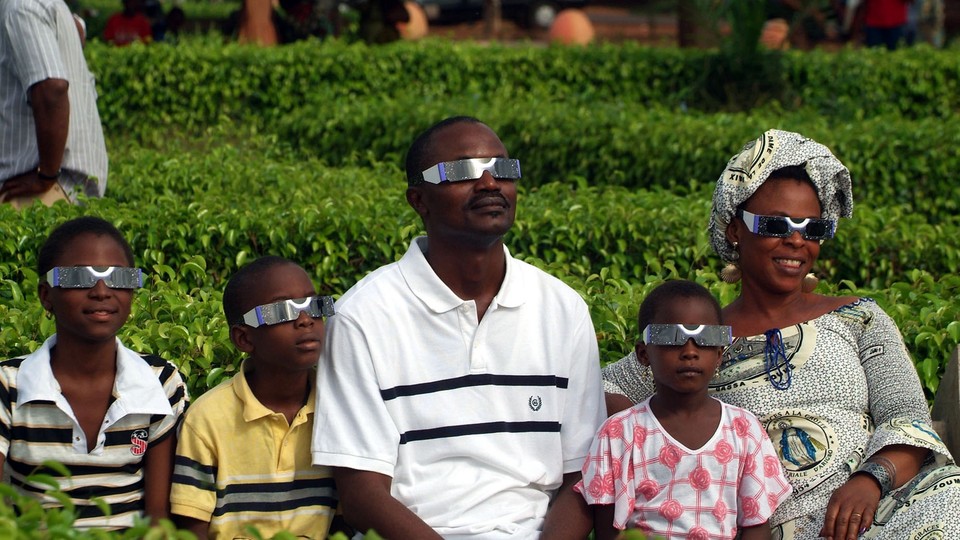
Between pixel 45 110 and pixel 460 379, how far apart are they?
3386mm

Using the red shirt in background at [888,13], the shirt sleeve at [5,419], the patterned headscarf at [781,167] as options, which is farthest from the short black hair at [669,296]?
the red shirt in background at [888,13]

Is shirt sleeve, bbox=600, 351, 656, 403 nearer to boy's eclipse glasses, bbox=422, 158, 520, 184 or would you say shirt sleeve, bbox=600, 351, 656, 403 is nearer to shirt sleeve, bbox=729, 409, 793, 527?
shirt sleeve, bbox=729, 409, 793, 527

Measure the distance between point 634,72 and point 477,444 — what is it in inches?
436

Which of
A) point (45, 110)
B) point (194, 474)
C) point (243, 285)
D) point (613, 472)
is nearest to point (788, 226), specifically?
point (613, 472)

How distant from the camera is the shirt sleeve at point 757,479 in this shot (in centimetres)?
361

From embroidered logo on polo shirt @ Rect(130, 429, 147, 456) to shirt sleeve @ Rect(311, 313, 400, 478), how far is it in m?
0.48

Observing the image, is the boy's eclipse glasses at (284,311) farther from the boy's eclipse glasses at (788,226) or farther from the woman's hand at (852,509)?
the woman's hand at (852,509)

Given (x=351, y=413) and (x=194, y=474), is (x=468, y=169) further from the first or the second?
(x=194, y=474)

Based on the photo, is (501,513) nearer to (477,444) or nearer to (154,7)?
(477,444)

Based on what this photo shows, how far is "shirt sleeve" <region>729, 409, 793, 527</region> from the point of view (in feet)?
11.8

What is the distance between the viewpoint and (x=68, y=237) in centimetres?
376

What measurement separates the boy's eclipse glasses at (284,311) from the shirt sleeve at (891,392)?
1.57 meters

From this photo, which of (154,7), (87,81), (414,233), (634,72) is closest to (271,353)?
(414,233)

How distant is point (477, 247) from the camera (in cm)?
377
